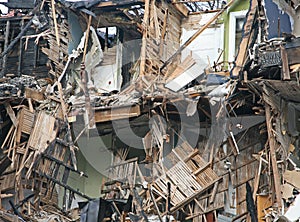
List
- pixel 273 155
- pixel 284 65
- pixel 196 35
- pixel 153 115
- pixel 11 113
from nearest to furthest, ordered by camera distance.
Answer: pixel 284 65, pixel 273 155, pixel 153 115, pixel 11 113, pixel 196 35

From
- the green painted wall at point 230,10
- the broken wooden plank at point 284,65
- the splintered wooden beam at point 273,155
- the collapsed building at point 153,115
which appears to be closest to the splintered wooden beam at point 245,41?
the collapsed building at point 153,115

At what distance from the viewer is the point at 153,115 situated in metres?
24.3

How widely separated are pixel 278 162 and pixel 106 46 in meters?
9.03

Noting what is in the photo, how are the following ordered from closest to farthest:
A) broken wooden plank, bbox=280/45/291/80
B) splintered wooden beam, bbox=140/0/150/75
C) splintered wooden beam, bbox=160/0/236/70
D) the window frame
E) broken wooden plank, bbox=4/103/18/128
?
1. broken wooden plank, bbox=280/45/291/80
2. broken wooden plank, bbox=4/103/18/128
3. splintered wooden beam, bbox=140/0/150/75
4. splintered wooden beam, bbox=160/0/236/70
5. the window frame

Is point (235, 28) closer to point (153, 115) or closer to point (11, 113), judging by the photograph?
point (153, 115)

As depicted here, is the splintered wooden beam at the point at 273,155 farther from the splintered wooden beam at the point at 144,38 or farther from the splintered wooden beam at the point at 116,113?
the splintered wooden beam at the point at 144,38

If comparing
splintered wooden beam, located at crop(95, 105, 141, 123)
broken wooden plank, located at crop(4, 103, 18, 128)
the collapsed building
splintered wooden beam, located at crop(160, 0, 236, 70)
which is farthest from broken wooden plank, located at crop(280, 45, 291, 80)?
broken wooden plank, located at crop(4, 103, 18, 128)

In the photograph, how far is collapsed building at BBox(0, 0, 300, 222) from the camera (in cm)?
2164

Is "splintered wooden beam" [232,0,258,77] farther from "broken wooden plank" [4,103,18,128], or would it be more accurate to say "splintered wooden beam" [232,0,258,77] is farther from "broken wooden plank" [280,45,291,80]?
"broken wooden plank" [4,103,18,128]

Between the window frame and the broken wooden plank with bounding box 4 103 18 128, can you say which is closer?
the broken wooden plank with bounding box 4 103 18 128

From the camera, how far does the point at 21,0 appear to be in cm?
3020

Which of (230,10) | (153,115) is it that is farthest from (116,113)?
(230,10)

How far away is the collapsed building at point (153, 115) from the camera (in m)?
21.6

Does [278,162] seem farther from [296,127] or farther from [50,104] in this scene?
[50,104]
